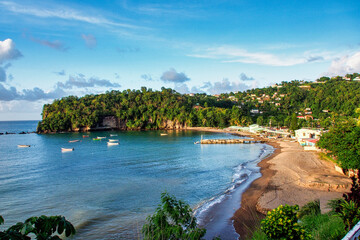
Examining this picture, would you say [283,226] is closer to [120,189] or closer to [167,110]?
[120,189]

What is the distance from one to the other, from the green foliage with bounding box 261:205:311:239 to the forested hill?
90055mm

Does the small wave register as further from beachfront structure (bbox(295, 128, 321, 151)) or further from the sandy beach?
beachfront structure (bbox(295, 128, 321, 151))

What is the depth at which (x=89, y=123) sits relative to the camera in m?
106

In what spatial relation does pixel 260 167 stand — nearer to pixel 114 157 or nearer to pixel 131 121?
pixel 114 157

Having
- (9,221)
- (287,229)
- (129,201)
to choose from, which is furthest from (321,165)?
(9,221)

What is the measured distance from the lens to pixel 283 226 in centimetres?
591

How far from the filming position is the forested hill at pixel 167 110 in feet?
330

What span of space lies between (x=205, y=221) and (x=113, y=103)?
377ft

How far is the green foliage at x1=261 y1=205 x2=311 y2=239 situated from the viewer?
19.3 ft

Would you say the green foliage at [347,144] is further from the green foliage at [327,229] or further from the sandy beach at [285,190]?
the green foliage at [327,229]

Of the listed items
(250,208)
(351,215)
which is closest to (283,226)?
(351,215)

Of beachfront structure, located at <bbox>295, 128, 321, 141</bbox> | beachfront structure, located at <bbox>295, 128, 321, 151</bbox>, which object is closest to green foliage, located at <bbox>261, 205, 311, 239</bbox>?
beachfront structure, located at <bbox>295, 128, 321, 151</bbox>

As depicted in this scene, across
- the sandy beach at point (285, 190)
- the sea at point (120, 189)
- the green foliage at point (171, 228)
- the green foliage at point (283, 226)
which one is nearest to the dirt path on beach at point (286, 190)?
the sandy beach at point (285, 190)

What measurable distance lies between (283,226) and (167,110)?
114418mm
